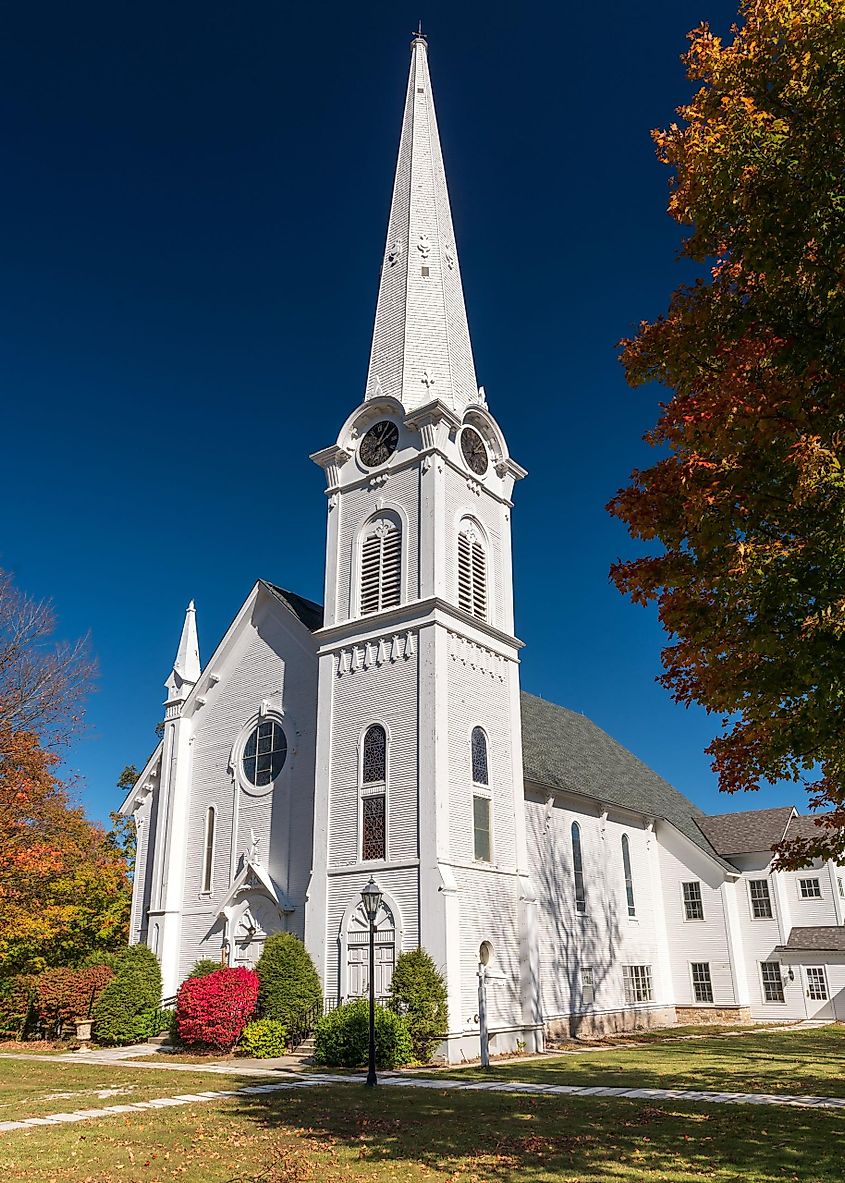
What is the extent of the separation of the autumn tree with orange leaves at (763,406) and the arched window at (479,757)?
14.7m

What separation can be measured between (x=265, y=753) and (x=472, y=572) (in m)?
8.31

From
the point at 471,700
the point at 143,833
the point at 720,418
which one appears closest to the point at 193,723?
the point at 143,833

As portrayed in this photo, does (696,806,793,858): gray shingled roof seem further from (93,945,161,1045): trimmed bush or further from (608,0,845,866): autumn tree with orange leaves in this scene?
(608,0,845,866): autumn tree with orange leaves

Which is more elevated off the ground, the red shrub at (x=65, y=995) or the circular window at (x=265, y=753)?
the circular window at (x=265, y=753)

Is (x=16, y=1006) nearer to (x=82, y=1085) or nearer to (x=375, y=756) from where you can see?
(x=82, y=1085)

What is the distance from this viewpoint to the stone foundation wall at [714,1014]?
33.0 m

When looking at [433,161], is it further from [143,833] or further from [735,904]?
[735,904]

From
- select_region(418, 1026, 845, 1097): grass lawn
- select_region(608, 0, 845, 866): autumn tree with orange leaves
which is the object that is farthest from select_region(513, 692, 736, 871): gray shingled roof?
select_region(608, 0, 845, 866): autumn tree with orange leaves

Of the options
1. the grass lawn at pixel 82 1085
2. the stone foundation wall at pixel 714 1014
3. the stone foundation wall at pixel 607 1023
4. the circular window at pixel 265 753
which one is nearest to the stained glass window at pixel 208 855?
the circular window at pixel 265 753

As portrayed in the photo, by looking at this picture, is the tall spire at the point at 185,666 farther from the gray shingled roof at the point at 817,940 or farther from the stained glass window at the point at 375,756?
the gray shingled roof at the point at 817,940

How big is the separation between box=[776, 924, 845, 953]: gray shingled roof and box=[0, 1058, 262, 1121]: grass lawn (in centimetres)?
Answer: 2267

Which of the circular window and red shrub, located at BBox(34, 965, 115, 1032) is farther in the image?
the circular window

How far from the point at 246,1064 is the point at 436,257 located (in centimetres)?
2395

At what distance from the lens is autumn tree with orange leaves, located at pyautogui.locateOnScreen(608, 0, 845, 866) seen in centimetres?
887
